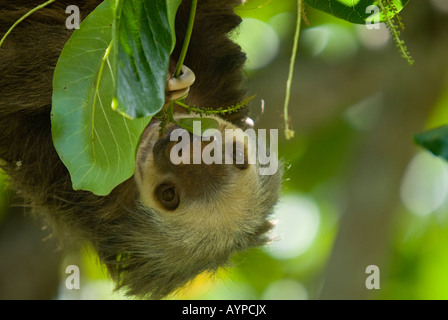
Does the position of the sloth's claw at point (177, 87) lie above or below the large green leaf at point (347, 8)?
below

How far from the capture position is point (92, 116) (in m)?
2.14

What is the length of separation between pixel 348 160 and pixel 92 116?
16.8 feet

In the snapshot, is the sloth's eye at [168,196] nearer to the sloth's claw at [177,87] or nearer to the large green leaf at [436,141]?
the sloth's claw at [177,87]

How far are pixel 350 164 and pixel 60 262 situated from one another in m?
3.03

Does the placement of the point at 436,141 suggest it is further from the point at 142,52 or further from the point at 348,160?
the point at 348,160

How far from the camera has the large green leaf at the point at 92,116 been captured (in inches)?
82.4

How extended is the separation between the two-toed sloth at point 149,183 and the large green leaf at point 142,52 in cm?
167

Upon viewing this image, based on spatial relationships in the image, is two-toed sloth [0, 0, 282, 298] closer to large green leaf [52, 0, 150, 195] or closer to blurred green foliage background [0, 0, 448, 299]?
blurred green foliage background [0, 0, 448, 299]

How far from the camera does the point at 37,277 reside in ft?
20.8

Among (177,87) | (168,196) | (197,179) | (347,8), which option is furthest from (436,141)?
(168,196)

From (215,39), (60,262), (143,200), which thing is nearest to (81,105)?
(143,200)

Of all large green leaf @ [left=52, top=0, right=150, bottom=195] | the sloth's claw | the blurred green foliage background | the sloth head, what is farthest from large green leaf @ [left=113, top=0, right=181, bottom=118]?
the blurred green foliage background

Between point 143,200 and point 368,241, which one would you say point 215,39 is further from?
point 368,241

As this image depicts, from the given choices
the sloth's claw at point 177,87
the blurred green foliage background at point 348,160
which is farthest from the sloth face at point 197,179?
the sloth's claw at point 177,87
